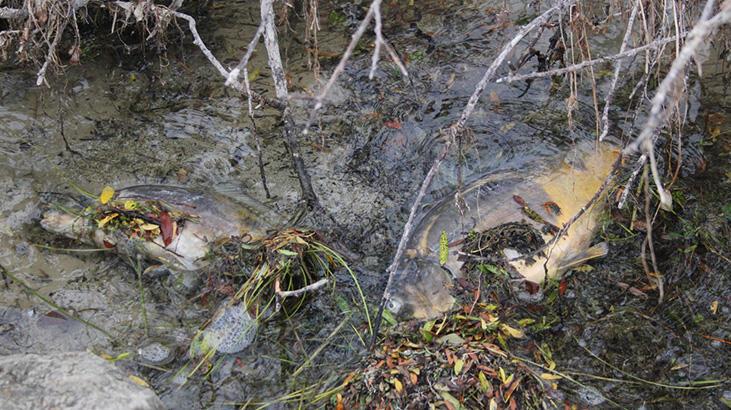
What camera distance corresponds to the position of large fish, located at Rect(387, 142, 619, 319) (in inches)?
171

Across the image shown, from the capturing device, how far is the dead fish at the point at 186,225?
4562 millimetres

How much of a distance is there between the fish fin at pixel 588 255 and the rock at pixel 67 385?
261 cm

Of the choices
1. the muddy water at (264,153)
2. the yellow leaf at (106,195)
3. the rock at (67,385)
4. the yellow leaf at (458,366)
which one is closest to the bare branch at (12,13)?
the muddy water at (264,153)

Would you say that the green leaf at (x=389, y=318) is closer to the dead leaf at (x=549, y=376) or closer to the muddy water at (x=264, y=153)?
the muddy water at (x=264, y=153)

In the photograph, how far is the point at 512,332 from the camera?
4090mm

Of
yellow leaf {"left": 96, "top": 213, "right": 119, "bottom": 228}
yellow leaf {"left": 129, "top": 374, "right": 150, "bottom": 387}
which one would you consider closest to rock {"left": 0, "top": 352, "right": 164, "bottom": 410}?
yellow leaf {"left": 129, "top": 374, "right": 150, "bottom": 387}

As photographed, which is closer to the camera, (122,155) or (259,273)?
(259,273)

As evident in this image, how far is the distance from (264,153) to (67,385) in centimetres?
239

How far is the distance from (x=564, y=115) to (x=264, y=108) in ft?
7.52

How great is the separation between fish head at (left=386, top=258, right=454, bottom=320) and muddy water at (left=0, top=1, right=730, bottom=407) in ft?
0.63

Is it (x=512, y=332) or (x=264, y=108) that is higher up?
(x=264, y=108)

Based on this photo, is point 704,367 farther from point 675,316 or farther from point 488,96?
point 488,96

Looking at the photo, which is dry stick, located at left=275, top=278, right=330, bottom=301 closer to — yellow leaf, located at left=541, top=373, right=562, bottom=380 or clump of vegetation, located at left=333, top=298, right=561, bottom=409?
clump of vegetation, located at left=333, top=298, right=561, bottom=409

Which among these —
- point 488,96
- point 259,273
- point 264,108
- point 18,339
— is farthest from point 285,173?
point 18,339
